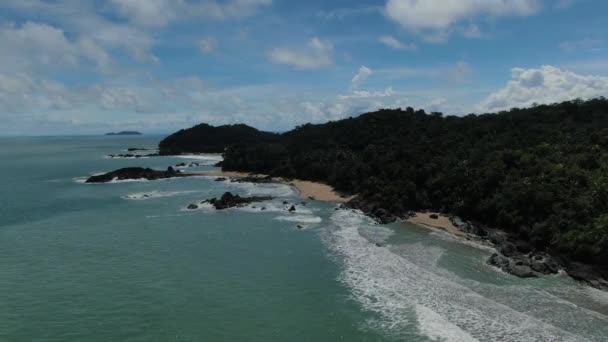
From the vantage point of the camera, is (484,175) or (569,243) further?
(484,175)

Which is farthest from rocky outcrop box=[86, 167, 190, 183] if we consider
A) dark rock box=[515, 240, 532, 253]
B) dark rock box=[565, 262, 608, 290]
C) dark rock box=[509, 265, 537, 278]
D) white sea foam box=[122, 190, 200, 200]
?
dark rock box=[565, 262, 608, 290]

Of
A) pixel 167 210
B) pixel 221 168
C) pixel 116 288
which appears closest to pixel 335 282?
pixel 116 288

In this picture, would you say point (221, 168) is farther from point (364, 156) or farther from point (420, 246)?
point (420, 246)

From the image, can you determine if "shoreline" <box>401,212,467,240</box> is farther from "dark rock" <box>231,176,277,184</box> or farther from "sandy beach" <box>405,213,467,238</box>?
"dark rock" <box>231,176,277,184</box>

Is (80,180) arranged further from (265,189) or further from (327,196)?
(327,196)

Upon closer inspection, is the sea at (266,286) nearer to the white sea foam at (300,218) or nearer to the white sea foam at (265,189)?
the white sea foam at (300,218)

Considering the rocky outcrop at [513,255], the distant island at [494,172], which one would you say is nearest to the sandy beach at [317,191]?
the distant island at [494,172]
